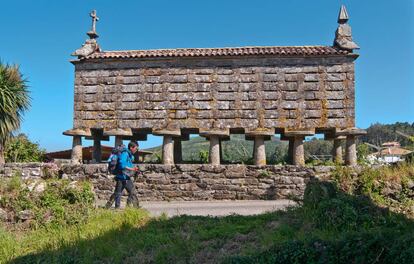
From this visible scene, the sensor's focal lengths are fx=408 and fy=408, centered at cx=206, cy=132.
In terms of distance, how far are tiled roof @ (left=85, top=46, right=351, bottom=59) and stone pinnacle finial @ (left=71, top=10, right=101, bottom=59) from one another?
0.71ft

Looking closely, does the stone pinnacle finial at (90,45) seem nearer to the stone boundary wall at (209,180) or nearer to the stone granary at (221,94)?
the stone granary at (221,94)

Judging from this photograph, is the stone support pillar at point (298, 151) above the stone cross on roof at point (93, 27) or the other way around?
the other way around

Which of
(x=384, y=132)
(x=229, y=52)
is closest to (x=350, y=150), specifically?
(x=229, y=52)

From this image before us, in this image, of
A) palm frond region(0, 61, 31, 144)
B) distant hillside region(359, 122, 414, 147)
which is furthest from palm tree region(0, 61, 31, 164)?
distant hillside region(359, 122, 414, 147)

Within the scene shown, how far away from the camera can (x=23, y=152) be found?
19672 millimetres

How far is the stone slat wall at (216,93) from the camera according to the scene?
13.4m

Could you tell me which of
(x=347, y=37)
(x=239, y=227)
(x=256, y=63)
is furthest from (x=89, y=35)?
(x=239, y=227)

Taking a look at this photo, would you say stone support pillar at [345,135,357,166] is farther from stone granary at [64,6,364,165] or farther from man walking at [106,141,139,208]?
man walking at [106,141,139,208]

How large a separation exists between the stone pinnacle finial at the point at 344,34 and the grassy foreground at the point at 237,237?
23.6 feet

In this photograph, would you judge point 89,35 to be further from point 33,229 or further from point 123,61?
point 33,229

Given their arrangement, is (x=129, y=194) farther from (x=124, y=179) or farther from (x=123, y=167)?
(x=123, y=167)

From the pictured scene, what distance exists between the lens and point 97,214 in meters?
7.92

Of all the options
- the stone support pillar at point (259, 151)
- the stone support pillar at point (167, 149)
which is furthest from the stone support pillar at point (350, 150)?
the stone support pillar at point (167, 149)

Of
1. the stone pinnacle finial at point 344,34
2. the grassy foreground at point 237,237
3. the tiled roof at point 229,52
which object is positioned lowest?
the grassy foreground at point 237,237
